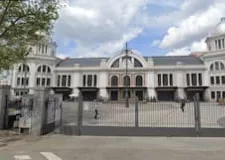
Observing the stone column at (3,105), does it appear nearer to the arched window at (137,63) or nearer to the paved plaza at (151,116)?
the paved plaza at (151,116)

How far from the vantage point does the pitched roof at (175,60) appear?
182 ft

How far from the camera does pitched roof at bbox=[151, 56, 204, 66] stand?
182 feet

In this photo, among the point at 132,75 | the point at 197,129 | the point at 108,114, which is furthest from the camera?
the point at 132,75

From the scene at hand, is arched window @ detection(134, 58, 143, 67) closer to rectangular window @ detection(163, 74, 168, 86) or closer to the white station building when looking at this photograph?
the white station building

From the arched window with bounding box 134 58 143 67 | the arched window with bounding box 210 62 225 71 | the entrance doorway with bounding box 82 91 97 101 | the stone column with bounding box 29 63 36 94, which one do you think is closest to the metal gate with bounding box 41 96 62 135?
the entrance doorway with bounding box 82 91 97 101

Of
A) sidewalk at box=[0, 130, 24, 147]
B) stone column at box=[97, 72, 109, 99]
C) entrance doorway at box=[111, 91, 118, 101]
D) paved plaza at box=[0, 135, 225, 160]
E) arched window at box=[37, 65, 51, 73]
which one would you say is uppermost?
arched window at box=[37, 65, 51, 73]

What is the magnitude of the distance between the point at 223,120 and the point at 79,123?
879cm

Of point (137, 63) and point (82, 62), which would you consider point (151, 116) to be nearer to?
point (137, 63)

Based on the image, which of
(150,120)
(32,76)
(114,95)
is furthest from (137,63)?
(150,120)

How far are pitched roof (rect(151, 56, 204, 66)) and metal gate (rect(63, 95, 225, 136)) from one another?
4248 cm

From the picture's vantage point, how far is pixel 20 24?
39.7ft

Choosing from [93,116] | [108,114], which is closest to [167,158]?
[108,114]

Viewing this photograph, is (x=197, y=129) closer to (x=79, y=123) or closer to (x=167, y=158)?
(x=167, y=158)

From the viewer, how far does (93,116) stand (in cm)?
1415
